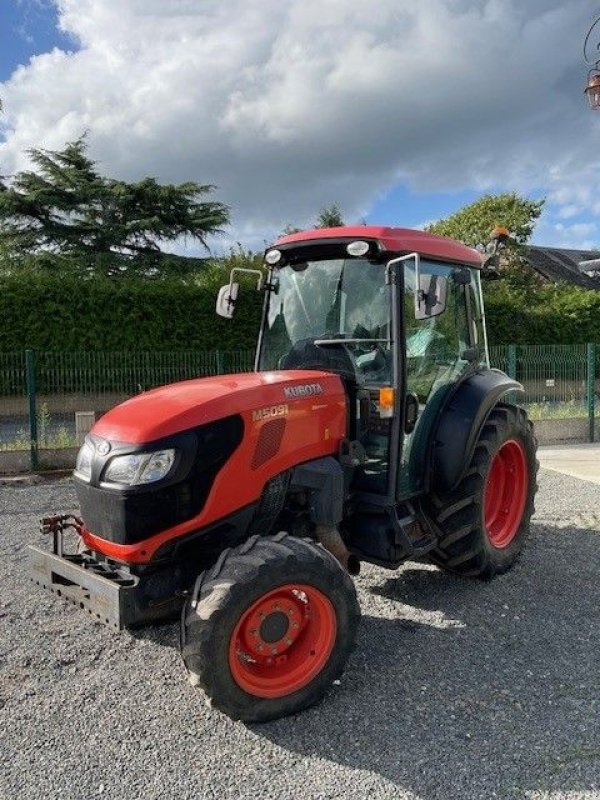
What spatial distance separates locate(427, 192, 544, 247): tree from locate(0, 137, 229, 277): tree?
9347 millimetres

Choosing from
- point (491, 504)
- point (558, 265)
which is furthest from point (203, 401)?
point (558, 265)

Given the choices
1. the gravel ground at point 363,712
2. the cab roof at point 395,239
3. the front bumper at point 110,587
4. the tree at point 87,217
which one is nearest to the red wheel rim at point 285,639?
the gravel ground at point 363,712

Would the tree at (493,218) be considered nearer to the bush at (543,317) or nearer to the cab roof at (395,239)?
the bush at (543,317)

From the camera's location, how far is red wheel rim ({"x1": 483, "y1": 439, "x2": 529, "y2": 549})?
473cm

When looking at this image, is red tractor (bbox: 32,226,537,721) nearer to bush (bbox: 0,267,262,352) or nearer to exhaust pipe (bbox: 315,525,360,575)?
exhaust pipe (bbox: 315,525,360,575)

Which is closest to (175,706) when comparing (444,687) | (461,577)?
(444,687)

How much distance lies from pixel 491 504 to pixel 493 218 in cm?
2125

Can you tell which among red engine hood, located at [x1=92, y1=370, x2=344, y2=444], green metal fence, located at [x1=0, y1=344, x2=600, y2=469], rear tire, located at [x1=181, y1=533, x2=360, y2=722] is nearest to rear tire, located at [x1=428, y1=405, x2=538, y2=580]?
red engine hood, located at [x1=92, y1=370, x2=344, y2=444]

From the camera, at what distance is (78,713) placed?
2.95 metres

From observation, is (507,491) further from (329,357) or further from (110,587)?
(110,587)

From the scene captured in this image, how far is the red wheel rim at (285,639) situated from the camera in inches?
115

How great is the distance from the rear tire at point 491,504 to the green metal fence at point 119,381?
5.81m

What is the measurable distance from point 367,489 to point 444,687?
1107 millimetres

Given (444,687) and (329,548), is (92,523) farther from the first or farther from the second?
(444,687)
